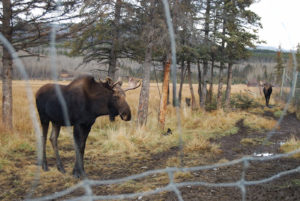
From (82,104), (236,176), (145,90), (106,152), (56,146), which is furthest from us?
(145,90)

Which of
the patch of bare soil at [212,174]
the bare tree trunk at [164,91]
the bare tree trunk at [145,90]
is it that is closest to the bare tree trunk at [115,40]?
the bare tree trunk at [145,90]

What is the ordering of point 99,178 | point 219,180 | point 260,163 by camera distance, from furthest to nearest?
point 260,163 < point 99,178 < point 219,180

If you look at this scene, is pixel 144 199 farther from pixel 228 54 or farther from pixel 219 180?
pixel 228 54

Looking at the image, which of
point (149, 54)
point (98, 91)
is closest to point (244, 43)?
point (149, 54)

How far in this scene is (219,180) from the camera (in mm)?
4613

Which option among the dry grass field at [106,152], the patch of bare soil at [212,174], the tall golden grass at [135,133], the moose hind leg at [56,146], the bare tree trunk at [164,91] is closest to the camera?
the patch of bare soil at [212,174]

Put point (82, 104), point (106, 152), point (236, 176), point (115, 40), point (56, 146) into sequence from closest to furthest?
point (236, 176)
point (82, 104)
point (56, 146)
point (106, 152)
point (115, 40)

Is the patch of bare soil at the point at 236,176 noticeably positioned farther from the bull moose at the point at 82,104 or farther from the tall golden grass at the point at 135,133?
the bull moose at the point at 82,104

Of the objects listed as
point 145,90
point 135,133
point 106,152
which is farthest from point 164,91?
point 106,152

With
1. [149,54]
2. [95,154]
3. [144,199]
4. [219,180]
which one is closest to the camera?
[144,199]

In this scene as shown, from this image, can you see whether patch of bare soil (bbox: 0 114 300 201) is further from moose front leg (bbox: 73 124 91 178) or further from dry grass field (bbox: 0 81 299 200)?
Result: moose front leg (bbox: 73 124 91 178)

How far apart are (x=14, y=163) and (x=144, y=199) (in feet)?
9.79

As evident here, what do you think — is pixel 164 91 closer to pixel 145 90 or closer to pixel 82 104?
pixel 145 90

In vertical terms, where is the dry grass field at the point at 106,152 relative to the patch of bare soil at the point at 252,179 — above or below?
below
